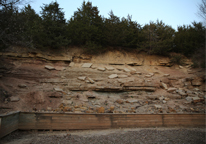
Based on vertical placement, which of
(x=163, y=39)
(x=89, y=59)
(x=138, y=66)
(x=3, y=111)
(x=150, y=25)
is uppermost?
(x=150, y=25)

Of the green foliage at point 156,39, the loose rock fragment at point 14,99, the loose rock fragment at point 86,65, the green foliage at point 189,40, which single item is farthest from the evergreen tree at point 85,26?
the green foliage at point 189,40

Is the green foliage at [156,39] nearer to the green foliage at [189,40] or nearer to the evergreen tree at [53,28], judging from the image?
the green foliage at [189,40]

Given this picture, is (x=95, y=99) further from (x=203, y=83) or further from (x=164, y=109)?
(x=203, y=83)

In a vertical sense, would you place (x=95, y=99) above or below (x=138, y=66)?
below

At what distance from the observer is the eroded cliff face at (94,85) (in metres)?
8.70

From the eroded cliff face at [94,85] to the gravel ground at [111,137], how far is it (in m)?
2.13

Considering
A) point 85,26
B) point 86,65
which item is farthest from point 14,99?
point 85,26

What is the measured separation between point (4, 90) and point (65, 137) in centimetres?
580

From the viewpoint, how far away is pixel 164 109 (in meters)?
9.09

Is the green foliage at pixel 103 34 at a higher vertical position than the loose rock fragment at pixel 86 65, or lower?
higher

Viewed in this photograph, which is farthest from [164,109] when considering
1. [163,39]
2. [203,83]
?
[163,39]

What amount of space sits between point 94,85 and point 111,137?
201 inches

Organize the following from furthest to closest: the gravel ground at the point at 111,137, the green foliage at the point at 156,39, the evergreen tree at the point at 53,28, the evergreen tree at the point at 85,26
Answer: the green foliage at the point at 156,39 → the evergreen tree at the point at 85,26 → the evergreen tree at the point at 53,28 → the gravel ground at the point at 111,137

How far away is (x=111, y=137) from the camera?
19.0 ft
